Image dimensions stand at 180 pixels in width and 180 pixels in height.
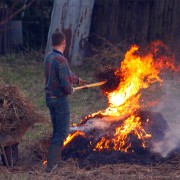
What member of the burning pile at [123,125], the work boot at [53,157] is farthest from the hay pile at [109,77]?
the work boot at [53,157]

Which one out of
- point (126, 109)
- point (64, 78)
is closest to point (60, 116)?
point (64, 78)

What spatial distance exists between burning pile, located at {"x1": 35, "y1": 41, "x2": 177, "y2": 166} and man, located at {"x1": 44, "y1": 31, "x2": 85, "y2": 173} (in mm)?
707

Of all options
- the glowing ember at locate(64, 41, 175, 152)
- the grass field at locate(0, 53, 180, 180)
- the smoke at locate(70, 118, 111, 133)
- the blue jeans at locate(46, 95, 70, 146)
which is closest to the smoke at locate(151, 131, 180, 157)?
the glowing ember at locate(64, 41, 175, 152)

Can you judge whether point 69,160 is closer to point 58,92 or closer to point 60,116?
point 60,116

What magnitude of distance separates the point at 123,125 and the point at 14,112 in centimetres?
181

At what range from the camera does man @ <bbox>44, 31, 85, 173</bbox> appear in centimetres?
752

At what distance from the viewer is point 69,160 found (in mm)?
8117

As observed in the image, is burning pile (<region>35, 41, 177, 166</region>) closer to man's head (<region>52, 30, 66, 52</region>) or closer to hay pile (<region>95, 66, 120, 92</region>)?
hay pile (<region>95, 66, 120, 92</region>)

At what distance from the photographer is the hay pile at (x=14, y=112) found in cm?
763

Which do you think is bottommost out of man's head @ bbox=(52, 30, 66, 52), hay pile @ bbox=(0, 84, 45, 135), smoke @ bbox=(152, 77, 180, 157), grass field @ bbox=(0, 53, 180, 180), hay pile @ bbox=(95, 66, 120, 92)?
grass field @ bbox=(0, 53, 180, 180)

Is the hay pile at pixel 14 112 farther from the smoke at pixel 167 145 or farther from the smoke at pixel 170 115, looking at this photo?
the smoke at pixel 170 115

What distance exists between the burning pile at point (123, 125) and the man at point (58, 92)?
71 cm

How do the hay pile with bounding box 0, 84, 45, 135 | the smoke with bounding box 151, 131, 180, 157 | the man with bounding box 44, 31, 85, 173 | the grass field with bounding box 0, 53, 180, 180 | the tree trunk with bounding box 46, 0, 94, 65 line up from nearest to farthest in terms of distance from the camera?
the grass field with bounding box 0, 53, 180, 180 → the man with bounding box 44, 31, 85, 173 → the hay pile with bounding box 0, 84, 45, 135 → the smoke with bounding box 151, 131, 180, 157 → the tree trunk with bounding box 46, 0, 94, 65

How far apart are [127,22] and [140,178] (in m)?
9.66
